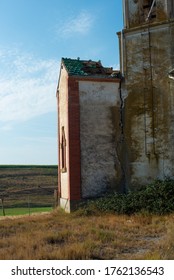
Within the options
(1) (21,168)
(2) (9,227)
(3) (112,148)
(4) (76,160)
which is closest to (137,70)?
(3) (112,148)

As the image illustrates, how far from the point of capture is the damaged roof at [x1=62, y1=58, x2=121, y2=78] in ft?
60.5

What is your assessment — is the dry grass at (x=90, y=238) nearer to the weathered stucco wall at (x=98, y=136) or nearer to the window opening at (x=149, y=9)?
the weathered stucco wall at (x=98, y=136)

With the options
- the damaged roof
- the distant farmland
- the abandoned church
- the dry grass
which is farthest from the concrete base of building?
the distant farmland

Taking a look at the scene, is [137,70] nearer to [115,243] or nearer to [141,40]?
[141,40]

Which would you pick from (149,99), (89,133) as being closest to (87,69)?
(89,133)

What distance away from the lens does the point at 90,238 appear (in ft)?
35.8

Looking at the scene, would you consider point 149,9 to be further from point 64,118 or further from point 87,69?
point 64,118

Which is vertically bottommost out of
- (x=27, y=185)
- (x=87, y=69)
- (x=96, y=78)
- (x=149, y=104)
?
(x=27, y=185)

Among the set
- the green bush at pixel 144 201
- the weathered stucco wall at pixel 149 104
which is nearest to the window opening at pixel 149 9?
the weathered stucco wall at pixel 149 104

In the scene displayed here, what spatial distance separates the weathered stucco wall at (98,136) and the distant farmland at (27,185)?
18265 mm

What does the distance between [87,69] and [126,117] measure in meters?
3.09

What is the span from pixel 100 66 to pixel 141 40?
2.49 m

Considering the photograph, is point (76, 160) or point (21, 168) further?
point (21, 168)

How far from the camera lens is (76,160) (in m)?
17.5
